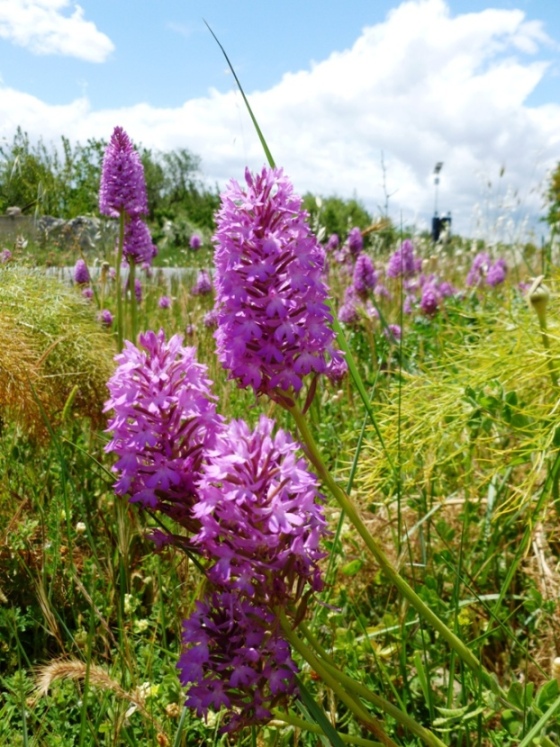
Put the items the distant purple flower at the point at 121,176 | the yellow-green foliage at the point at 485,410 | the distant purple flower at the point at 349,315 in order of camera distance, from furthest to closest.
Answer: the distant purple flower at the point at 349,315, the distant purple flower at the point at 121,176, the yellow-green foliage at the point at 485,410

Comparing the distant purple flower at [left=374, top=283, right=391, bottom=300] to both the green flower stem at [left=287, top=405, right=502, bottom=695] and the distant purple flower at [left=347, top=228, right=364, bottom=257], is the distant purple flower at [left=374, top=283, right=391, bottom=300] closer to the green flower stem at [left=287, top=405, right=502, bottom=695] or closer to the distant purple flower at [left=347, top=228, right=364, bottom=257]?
the distant purple flower at [left=347, top=228, right=364, bottom=257]

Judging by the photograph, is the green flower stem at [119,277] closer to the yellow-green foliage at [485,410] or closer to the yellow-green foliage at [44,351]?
the yellow-green foliage at [44,351]

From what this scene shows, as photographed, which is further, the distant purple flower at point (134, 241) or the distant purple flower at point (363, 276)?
the distant purple flower at point (363, 276)

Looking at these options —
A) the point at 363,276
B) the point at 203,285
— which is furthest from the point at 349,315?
the point at 203,285

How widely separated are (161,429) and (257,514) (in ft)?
0.67

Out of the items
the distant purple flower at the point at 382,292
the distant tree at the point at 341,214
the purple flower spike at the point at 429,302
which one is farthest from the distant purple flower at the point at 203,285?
the distant tree at the point at 341,214

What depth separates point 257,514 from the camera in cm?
95

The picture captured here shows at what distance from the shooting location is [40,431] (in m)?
2.46

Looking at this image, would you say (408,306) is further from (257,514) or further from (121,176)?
(257,514)

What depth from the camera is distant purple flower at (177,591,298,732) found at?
100cm

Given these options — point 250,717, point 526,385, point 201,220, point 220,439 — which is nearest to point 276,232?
point 220,439

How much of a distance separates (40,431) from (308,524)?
1.70 meters

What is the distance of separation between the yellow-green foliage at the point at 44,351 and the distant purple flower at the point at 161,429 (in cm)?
123

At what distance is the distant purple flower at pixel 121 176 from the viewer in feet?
10.9
